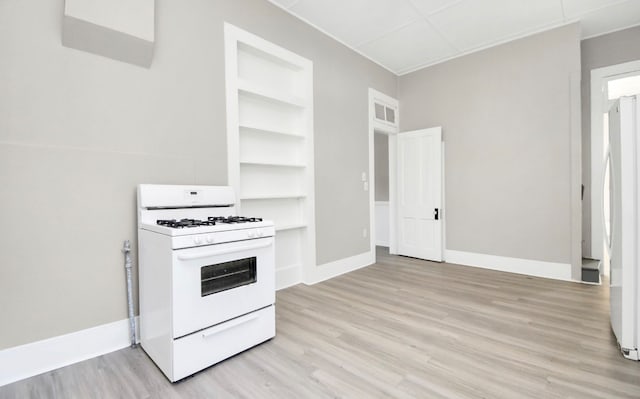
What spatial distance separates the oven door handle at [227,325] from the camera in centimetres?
186

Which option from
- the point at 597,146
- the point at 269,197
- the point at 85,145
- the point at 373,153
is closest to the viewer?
the point at 85,145

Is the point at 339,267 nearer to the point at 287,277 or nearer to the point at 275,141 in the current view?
the point at 287,277

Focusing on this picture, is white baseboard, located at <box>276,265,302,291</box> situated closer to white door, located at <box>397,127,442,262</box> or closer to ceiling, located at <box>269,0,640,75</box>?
white door, located at <box>397,127,442,262</box>

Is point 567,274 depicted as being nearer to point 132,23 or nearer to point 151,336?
point 151,336

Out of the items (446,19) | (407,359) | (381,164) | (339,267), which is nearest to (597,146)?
(446,19)

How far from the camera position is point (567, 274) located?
3.67 metres

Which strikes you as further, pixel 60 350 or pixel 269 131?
pixel 269 131

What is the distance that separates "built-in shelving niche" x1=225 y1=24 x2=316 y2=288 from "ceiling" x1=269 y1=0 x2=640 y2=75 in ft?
2.14

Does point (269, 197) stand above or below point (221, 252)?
above

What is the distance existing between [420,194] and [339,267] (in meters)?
1.88

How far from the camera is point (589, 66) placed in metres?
4.02

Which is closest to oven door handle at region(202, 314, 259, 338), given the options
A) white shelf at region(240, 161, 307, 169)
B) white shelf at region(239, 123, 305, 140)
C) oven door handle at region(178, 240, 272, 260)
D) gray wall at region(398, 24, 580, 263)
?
oven door handle at region(178, 240, 272, 260)

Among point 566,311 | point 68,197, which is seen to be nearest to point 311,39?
point 68,197

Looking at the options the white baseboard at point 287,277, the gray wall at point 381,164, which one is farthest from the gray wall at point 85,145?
the gray wall at point 381,164
